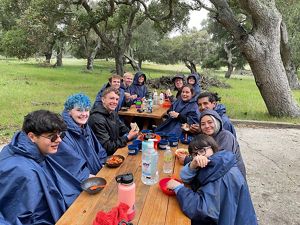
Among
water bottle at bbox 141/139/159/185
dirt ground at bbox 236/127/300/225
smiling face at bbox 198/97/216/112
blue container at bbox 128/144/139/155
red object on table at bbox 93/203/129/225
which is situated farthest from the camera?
smiling face at bbox 198/97/216/112

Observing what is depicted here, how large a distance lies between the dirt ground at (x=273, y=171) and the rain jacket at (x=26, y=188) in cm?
283

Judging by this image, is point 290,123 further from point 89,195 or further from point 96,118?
point 89,195

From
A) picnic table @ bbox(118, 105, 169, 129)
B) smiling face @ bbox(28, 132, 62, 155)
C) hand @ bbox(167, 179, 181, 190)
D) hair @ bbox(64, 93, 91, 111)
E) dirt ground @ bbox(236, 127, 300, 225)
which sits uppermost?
hair @ bbox(64, 93, 91, 111)

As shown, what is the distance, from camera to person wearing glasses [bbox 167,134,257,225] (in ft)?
7.32

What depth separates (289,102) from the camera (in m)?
9.41

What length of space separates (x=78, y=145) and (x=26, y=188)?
1128mm

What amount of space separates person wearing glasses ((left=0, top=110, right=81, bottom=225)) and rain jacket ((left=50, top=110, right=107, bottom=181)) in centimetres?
30

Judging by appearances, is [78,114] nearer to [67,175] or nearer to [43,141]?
[67,175]

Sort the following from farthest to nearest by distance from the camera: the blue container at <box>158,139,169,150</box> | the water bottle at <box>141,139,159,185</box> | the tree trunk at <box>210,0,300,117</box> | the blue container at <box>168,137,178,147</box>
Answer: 1. the tree trunk at <box>210,0,300,117</box>
2. the blue container at <box>168,137,178,147</box>
3. the blue container at <box>158,139,169,150</box>
4. the water bottle at <box>141,139,159,185</box>

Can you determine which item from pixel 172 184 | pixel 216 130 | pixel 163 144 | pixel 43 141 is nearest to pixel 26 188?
pixel 43 141

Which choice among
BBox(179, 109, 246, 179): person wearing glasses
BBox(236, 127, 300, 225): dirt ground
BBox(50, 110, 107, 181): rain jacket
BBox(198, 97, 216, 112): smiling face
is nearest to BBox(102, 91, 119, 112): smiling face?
BBox(50, 110, 107, 181): rain jacket

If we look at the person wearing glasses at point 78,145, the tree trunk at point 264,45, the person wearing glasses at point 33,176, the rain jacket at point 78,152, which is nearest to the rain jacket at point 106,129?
the rain jacket at point 78,152

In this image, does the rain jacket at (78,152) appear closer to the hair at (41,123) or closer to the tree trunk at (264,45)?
the hair at (41,123)

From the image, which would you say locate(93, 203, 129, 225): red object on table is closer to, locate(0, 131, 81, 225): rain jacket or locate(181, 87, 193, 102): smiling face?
locate(0, 131, 81, 225): rain jacket
